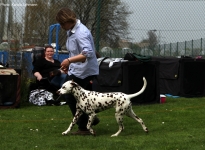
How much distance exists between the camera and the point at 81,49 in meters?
6.47

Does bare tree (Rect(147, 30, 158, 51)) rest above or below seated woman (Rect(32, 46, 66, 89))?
above

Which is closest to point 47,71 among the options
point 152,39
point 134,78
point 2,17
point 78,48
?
point 134,78

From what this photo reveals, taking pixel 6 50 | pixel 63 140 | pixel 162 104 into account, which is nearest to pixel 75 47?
pixel 63 140

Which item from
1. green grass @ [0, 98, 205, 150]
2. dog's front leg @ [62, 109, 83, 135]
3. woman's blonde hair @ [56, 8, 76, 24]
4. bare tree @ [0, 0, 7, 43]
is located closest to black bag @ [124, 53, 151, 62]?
green grass @ [0, 98, 205, 150]

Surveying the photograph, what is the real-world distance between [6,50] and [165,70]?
13.7ft

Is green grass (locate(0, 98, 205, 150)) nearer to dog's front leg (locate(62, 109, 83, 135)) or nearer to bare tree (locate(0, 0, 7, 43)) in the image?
dog's front leg (locate(62, 109, 83, 135))

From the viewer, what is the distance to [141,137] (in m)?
6.41

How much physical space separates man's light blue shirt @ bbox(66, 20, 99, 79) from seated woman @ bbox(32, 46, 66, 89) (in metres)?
3.94

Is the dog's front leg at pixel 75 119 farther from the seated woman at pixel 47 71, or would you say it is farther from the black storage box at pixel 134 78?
the seated woman at pixel 47 71

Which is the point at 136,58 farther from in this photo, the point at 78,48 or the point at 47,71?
the point at 78,48

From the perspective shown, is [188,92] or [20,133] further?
[188,92]

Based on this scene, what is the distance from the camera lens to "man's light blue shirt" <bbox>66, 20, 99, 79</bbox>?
640 cm

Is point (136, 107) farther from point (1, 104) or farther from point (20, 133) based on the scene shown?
point (20, 133)

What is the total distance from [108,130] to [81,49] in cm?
142
